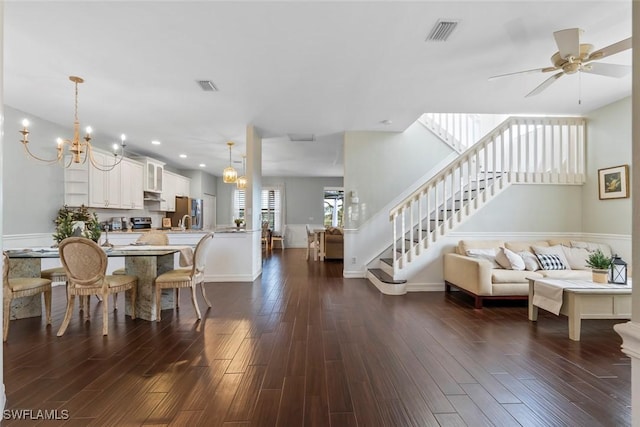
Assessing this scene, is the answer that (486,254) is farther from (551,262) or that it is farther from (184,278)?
(184,278)

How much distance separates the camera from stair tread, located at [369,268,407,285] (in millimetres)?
4892

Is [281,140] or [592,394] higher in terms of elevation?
[281,140]

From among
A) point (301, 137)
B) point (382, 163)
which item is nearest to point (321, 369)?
point (382, 163)

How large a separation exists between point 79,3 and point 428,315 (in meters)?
4.46

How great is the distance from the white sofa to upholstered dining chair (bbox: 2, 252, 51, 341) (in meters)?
5.02

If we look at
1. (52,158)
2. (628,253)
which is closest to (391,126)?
(628,253)

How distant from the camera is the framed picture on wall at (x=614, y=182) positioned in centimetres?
448

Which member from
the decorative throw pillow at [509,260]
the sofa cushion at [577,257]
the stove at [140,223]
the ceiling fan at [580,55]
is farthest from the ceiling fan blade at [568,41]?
the stove at [140,223]

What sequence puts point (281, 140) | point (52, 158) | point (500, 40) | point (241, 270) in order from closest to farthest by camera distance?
point (500, 40) < point (52, 158) < point (241, 270) < point (281, 140)

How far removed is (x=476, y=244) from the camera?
16.0 feet

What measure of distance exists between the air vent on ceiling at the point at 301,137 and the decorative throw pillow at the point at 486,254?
11.9ft

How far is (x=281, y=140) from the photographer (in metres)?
6.84

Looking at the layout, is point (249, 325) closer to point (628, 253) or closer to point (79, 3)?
point (79, 3)

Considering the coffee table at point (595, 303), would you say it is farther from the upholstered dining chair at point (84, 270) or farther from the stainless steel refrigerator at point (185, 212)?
the stainless steel refrigerator at point (185, 212)
